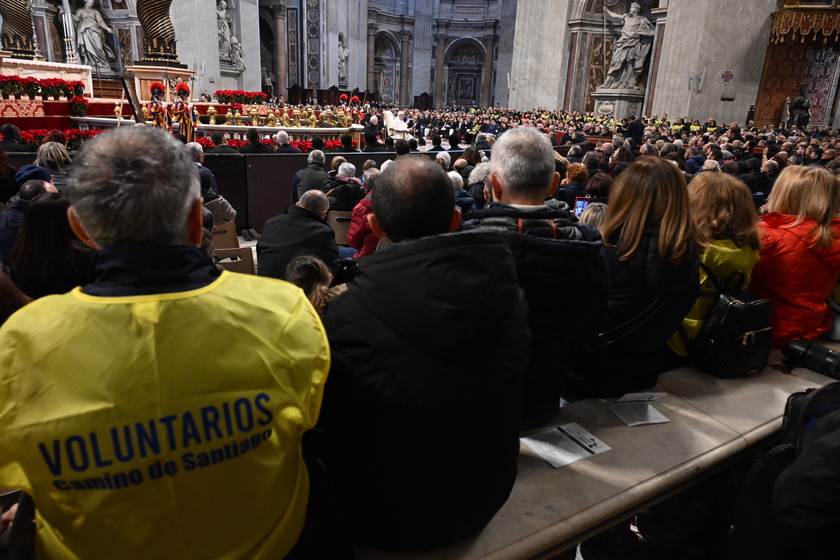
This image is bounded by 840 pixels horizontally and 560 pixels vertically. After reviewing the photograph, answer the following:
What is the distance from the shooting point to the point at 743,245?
10.1 feet

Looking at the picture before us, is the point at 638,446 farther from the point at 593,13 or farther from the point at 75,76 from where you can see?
the point at 593,13

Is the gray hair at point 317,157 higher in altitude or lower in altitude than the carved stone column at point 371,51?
lower

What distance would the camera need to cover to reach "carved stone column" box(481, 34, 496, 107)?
42406 mm

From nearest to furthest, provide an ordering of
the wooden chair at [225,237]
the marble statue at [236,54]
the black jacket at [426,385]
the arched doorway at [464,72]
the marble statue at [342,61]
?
the black jacket at [426,385], the wooden chair at [225,237], the marble statue at [236,54], the marble statue at [342,61], the arched doorway at [464,72]

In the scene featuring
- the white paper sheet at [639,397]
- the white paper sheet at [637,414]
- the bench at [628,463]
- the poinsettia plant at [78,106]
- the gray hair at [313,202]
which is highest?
the poinsettia plant at [78,106]

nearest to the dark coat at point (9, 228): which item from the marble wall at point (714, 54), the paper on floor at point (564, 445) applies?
the paper on floor at point (564, 445)

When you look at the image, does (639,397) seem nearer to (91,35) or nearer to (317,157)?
(317,157)

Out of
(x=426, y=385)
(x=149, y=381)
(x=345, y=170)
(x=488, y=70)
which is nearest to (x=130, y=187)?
(x=149, y=381)

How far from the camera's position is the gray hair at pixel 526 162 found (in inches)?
90.7

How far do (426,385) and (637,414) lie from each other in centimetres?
178

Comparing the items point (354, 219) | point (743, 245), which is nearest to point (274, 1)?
point (354, 219)

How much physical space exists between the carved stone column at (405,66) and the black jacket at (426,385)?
4278 centimetres

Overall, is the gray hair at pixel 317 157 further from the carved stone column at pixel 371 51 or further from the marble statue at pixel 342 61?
the carved stone column at pixel 371 51

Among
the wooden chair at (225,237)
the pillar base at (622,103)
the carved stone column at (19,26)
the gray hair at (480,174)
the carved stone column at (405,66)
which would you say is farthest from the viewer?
the carved stone column at (405,66)
